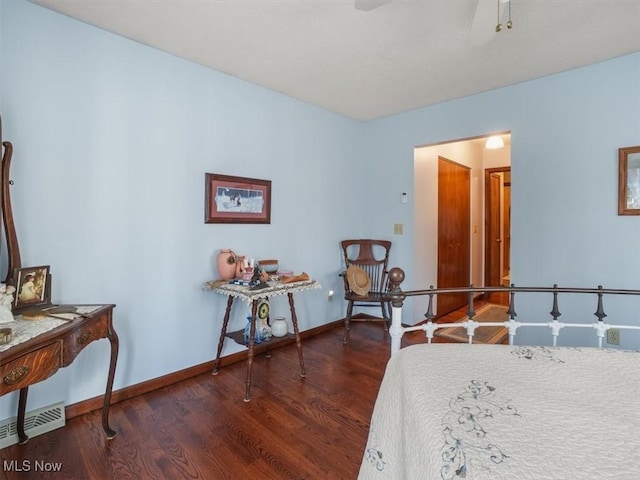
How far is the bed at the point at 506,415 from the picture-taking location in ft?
2.09

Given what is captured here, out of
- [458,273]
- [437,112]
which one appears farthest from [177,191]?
[458,273]

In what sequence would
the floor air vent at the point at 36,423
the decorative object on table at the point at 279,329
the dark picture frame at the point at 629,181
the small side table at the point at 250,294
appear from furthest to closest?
the decorative object on table at the point at 279,329 < the dark picture frame at the point at 629,181 < the small side table at the point at 250,294 < the floor air vent at the point at 36,423

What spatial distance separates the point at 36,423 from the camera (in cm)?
186

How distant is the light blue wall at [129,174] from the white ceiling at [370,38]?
219mm

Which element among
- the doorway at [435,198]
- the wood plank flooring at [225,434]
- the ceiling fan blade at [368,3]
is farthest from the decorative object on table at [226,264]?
the doorway at [435,198]

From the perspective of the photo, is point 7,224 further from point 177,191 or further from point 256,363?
point 256,363

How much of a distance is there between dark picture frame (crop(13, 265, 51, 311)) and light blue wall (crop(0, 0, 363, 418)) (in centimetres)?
18

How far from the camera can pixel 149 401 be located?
2.24 meters

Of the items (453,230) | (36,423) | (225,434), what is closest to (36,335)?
(36,423)

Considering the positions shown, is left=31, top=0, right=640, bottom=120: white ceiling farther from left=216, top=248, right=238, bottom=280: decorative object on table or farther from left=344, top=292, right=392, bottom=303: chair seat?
left=344, top=292, right=392, bottom=303: chair seat

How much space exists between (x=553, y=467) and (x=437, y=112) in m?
3.45

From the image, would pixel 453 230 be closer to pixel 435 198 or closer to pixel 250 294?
pixel 435 198

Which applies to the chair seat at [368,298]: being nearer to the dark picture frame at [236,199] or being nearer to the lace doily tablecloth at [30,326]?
the dark picture frame at [236,199]

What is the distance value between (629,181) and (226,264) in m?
3.11
